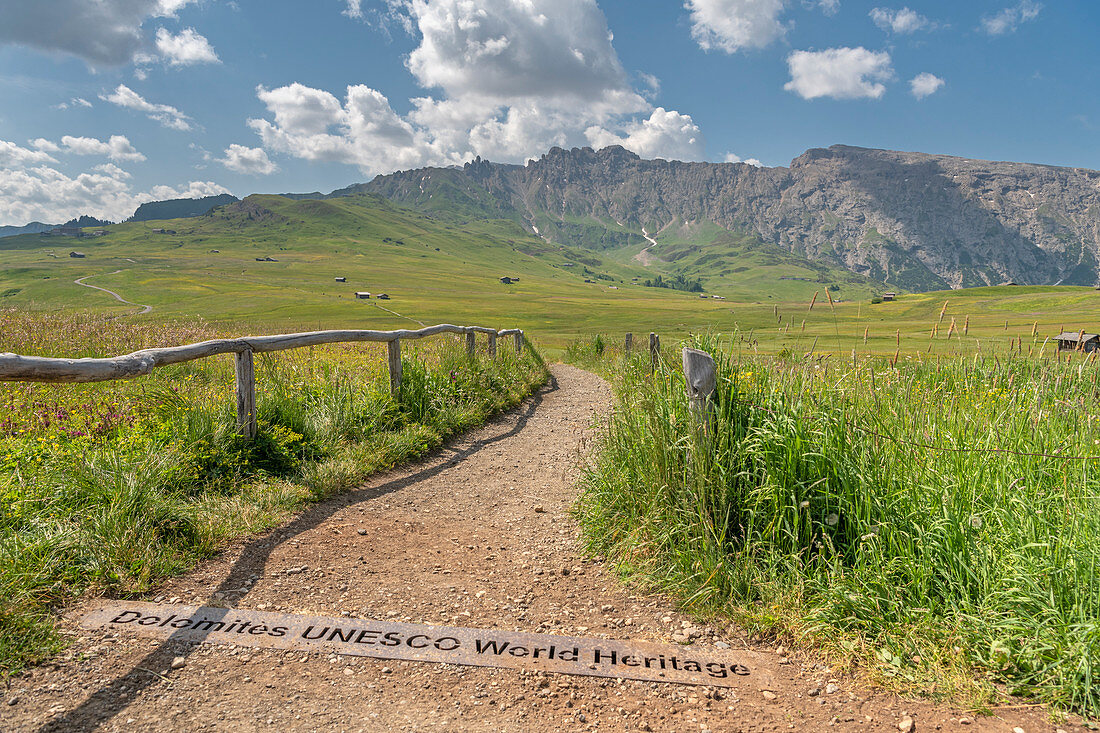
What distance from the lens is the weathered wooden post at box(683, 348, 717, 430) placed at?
3951mm

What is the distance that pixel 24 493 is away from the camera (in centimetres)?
387

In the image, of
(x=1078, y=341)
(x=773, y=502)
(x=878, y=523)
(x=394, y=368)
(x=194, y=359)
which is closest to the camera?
(x=878, y=523)

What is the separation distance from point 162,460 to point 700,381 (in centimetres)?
413

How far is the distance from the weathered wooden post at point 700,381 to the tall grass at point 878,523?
9cm

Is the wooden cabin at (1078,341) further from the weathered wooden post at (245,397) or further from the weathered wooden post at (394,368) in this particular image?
the weathered wooden post at (245,397)

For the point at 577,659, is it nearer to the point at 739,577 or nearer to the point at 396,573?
the point at 739,577

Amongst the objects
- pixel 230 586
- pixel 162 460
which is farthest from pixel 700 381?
pixel 162 460

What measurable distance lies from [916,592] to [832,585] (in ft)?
1.34

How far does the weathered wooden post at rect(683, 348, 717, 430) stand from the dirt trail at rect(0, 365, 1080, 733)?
1.25m

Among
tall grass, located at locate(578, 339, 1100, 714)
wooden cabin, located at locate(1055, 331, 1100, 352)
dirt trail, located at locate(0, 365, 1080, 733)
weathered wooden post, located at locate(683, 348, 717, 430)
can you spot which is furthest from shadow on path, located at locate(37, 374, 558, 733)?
wooden cabin, located at locate(1055, 331, 1100, 352)

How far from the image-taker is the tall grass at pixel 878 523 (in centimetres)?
273

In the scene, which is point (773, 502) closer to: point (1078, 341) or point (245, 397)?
point (1078, 341)

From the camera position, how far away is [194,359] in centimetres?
532

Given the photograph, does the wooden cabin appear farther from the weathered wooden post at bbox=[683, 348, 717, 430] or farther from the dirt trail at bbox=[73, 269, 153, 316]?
the dirt trail at bbox=[73, 269, 153, 316]
